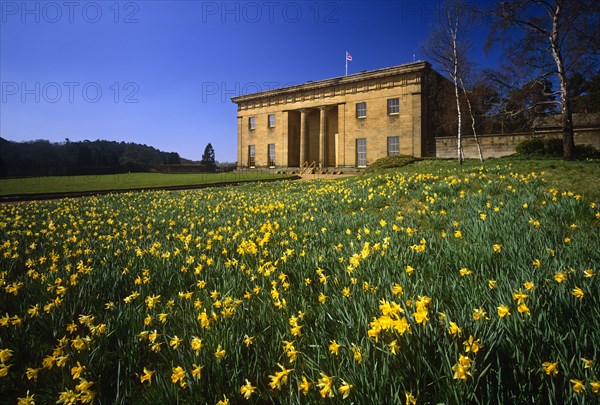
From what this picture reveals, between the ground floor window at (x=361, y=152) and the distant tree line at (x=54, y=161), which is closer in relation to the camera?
the ground floor window at (x=361, y=152)

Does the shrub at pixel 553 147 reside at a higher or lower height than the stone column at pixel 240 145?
lower

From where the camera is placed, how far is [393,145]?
96.8 feet

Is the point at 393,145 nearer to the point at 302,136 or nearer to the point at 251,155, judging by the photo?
the point at 302,136

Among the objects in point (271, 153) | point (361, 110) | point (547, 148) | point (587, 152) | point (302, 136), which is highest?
point (361, 110)

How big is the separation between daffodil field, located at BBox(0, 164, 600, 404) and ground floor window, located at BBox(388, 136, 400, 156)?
2612 centimetres

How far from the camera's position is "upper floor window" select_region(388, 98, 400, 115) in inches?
1142

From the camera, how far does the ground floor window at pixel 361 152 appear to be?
31450mm

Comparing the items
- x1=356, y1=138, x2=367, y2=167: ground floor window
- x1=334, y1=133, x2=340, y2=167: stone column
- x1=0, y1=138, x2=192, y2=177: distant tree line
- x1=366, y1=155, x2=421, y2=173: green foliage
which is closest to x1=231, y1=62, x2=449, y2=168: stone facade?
x1=356, y1=138, x2=367, y2=167: ground floor window

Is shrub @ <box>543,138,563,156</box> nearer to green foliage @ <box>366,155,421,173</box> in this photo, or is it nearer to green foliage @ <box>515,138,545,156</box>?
green foliage @ <box>515,138,545,156</box>

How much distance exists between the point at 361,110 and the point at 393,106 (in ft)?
11.9

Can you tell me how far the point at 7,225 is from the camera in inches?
282

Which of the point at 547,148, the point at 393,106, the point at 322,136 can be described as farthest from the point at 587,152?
the point at 322,136

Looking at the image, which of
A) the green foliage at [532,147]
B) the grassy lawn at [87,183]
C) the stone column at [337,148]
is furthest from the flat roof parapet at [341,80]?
the grassy lawn at [87,183]

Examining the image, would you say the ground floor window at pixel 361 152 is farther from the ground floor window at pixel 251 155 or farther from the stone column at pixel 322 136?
the ground floor window at pixel 251 155
